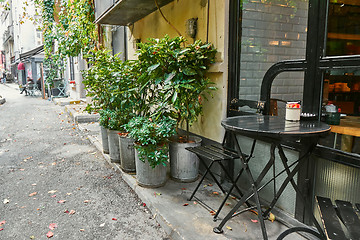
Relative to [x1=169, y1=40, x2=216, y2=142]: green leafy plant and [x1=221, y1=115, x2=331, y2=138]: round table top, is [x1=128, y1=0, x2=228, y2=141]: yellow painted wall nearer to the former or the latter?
[x1=169, y1=40, x2=216, y2=142]: green leafy plant

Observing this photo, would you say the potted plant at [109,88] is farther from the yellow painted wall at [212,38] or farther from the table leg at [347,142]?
the table leg at [347,142]

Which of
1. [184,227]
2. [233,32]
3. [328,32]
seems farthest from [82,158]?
[328,32]

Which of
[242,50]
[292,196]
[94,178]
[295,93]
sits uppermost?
[242,50]

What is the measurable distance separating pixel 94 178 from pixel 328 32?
407 centimetres

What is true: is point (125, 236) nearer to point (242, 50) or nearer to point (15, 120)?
point (242, 50)

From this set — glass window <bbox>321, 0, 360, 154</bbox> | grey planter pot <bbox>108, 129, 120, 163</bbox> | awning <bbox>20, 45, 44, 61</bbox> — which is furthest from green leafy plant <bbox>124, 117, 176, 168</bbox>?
awning <bbox>20, 45, 44, 61</bbox>

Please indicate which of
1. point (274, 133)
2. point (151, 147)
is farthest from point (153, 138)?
point (274, 133)

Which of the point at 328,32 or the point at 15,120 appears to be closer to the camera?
the point at 328,32

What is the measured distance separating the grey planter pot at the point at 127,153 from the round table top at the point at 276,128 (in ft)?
7.59

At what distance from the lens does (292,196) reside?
3000 mm

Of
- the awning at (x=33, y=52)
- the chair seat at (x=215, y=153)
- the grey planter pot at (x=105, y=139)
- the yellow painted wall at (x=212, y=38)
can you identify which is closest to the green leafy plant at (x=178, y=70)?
the yellow painted wall at (x=212, y=38)

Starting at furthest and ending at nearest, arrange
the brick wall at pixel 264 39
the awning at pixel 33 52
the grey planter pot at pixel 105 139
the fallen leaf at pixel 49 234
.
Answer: the awning at pixel 33 52 → the grey planter pot at pixel 105 139 → the brick wall at pixel 264 39 → the fallen leaf at pixel 49 234

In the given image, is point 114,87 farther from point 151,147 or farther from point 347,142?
point 347,142

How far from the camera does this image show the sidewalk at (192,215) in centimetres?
287
